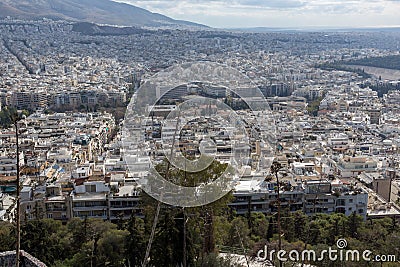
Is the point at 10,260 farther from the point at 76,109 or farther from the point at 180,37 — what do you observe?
the point at 180,37

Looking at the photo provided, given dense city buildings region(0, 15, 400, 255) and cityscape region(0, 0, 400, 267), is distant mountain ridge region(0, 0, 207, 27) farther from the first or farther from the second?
cityscape region(0, 0, 400, 267)

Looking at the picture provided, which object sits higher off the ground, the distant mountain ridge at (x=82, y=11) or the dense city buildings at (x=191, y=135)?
the distant mountain ridge at (x=82, y=11)

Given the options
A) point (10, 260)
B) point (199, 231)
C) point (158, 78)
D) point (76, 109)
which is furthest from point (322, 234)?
point (76, 109)

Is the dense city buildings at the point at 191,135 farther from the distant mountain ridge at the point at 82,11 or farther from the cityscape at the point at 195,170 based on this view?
the distant mountain ridge at the point at 82,11

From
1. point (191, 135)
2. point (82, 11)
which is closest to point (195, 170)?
point (191, 135)

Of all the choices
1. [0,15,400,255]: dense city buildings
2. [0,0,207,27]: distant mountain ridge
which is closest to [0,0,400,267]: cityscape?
[0,15,400,255]: dense city buildings

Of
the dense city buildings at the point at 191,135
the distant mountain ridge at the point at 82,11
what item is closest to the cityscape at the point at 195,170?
the dense city buildings at the point at 191,135
